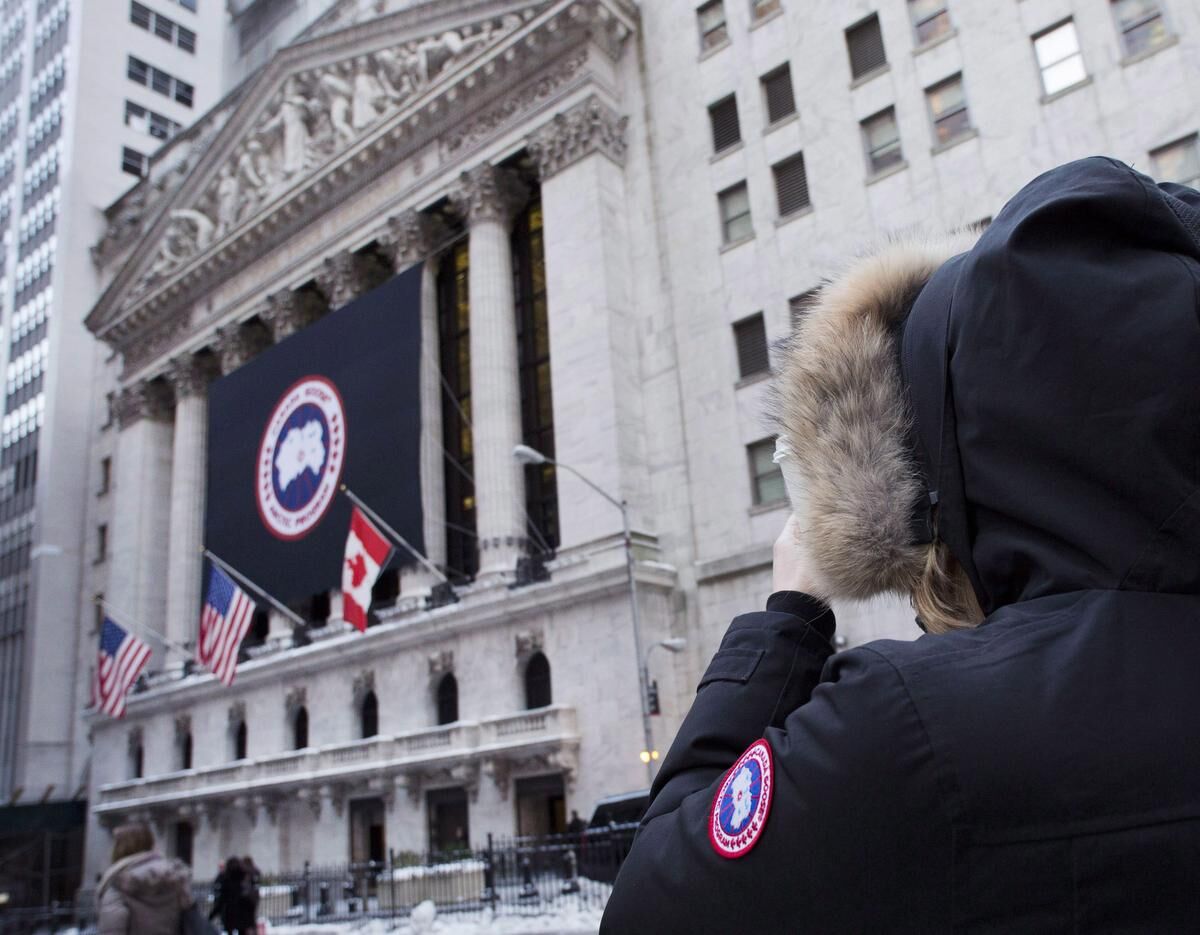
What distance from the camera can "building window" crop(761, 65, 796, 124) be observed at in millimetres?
28859

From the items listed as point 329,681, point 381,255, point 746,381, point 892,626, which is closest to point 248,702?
point 329,681

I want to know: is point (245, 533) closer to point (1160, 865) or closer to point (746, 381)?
point (746, 381)

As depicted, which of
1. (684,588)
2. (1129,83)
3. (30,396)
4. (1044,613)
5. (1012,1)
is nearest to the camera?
(1044,613)

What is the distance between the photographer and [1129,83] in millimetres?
22641

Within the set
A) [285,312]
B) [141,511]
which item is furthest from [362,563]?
[141,511]

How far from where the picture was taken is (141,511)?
148 ft

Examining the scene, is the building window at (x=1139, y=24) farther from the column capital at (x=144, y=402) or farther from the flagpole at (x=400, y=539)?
the column capital at (x=144, y=402)

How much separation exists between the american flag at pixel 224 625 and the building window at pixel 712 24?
21.3 metres

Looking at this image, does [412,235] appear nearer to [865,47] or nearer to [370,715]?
[865,47]

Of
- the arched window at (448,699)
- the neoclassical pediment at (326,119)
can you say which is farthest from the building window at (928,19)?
the arched window at (448,699)

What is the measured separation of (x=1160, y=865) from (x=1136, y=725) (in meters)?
0.14

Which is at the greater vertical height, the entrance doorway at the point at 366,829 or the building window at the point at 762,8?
the building window at the point at 762,8

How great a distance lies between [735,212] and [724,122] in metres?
2.99

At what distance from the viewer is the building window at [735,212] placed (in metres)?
29.0
